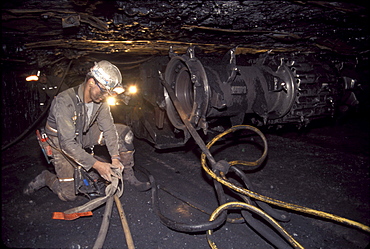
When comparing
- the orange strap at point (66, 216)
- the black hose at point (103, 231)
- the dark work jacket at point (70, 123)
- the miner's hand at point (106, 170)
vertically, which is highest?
the dark work jacket at point (70, 123)

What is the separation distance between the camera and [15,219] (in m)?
2.62

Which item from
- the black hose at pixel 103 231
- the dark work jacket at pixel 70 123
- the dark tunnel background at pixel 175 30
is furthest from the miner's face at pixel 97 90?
the black hose at pixel 103 231

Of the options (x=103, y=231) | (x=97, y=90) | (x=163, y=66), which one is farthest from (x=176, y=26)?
(x=103, y=231)

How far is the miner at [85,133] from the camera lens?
261cm

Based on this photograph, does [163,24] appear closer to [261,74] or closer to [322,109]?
[261,74]

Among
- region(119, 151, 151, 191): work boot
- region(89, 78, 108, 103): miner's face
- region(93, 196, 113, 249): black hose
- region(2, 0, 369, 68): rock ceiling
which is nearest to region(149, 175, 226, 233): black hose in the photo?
region(93, 196, 113, 249): black hose

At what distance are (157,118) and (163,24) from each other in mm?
2096

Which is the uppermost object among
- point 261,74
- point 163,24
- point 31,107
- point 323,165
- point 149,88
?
point 163,24

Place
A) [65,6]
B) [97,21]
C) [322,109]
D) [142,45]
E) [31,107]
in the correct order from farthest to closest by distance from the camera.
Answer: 1. [31,107]
2. [142,45]
3. [322,109]
4. [97,21]
5. [65,6]

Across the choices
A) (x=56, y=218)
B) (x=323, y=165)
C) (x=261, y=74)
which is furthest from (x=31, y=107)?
(x=323, y=165)

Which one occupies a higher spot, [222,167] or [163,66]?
[163,66]

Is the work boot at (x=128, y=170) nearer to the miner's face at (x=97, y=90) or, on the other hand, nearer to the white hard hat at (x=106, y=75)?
the miner's face at (x=97, y=90)

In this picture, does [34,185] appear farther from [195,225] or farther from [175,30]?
[175,30]

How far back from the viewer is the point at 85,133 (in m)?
3.30
